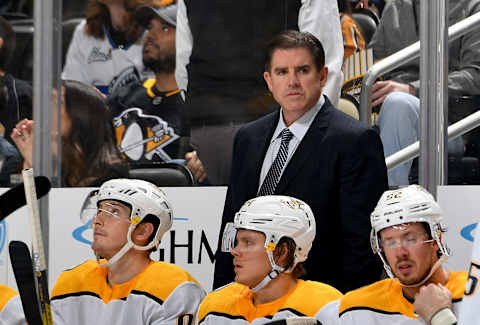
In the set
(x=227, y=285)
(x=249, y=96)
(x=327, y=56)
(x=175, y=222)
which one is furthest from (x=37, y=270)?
(x=327, y=56)

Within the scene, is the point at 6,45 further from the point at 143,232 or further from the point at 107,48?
the point at 143,232

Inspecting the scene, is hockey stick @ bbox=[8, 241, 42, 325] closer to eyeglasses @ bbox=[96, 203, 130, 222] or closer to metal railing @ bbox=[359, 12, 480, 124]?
eyeglasses @ bbox=[96, 203, 130, 222]

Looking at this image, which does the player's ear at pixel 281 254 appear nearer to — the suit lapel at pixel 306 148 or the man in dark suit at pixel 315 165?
the man in dark suit at pixel 315 165

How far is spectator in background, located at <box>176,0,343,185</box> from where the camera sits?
3885mm

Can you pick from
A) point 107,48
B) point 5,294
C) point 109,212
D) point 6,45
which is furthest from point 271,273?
point 6,45

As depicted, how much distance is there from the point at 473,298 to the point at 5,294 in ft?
6.20

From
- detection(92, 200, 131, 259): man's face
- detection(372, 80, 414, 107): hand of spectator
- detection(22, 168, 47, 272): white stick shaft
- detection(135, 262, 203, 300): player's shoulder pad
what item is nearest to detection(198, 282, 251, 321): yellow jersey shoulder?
detection(135, 262, 203, 300): player's shoulder pad

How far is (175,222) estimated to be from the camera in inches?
150

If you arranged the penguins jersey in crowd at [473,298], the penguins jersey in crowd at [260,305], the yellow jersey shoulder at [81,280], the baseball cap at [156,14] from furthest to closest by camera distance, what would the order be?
1. the baseball cap at [156,14]
2. the yellow jersey shoulder at [81,280]
3. the penguins jersey in crowd at [260,305]
4. the penguins jersey in crowd at [473,298]

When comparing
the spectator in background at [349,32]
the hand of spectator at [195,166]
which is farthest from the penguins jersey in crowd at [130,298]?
the spectator in background at [349,32]

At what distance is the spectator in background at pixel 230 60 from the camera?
388 cm

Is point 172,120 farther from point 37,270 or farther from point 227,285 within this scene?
point 37,270

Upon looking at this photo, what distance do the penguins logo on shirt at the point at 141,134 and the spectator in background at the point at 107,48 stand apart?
0.16 m

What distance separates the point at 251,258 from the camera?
3076mm
